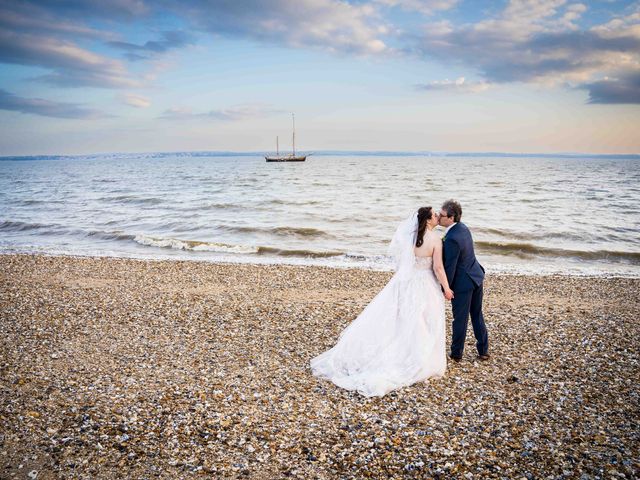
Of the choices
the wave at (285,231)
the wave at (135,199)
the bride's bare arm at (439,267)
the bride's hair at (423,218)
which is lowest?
the wave at (285,231)

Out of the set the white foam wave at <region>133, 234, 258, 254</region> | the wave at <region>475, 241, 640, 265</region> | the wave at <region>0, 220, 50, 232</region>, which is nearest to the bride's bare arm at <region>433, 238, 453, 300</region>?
the white foam wave at <region>133, 234, 258, 254</region>

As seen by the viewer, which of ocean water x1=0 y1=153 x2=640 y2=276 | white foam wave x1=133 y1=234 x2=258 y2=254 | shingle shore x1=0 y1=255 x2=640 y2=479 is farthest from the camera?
white foam wave x1=133 y1=234 x2=258 y2=254

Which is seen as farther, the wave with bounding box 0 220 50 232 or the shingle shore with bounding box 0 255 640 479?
the wave with bounding box 0 220 50 232

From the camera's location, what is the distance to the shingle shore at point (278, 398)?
4.63 metres

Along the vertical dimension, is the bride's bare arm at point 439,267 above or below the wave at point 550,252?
above

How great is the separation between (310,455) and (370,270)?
35.9 feet

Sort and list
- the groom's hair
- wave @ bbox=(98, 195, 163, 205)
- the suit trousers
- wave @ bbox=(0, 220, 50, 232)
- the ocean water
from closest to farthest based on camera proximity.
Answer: the groom's hair, the suit trousers, the ocean water, wave @ bbox=(0, 220, 50, 232), wave @ bbox=(98, 195, 163, 205)

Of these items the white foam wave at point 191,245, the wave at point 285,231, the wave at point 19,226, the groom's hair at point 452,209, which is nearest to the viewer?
the groom's hair at point 452,209

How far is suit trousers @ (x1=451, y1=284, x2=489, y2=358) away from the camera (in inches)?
268

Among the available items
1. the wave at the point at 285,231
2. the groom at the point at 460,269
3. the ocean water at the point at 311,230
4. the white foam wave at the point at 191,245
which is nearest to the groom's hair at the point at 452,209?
the groom at the point at 460,269

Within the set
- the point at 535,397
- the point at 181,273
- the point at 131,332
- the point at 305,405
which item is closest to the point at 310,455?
the point at 305,405

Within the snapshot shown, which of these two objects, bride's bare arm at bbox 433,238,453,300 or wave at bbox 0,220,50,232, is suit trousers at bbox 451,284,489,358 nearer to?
bride's bare arm at bbox 433,238,453,300

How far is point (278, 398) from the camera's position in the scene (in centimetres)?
602

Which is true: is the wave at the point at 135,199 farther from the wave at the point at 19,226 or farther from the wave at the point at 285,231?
the wave at the point at 285,231
